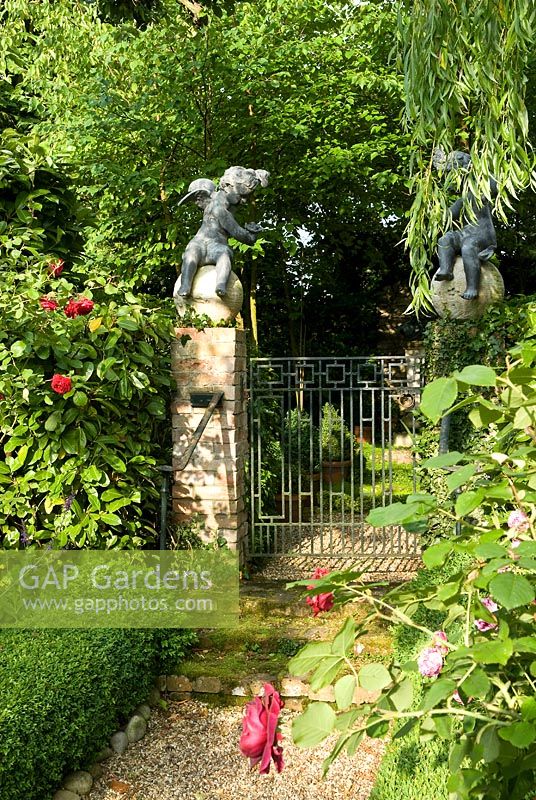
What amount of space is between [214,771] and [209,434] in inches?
93.4

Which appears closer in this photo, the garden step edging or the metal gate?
the garden step edging

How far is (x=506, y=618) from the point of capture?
4.55 ft

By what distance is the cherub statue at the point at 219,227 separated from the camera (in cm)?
531

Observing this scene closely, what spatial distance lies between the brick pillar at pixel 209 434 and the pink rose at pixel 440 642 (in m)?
3.77

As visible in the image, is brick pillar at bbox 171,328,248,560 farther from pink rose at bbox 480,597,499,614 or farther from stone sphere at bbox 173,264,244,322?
pink rose at bbox 480,597,499,614

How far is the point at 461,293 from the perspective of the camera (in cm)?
569

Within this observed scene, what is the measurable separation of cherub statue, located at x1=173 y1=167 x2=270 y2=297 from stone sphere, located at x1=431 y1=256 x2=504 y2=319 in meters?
1.48

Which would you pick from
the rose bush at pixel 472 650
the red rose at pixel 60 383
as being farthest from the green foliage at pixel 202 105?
the rose bush at pixel 472 650

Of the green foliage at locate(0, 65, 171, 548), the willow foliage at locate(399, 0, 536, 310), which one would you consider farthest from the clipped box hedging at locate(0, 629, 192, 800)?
the willow foliage at locate(399, 0, 536, 310)

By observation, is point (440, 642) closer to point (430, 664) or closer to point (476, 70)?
point (430, 664)

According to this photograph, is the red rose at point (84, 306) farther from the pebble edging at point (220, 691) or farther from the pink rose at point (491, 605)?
the pink rose at point (491, 605)

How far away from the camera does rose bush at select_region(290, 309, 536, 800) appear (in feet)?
3.95

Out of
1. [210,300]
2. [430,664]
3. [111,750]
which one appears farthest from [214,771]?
[210,300]

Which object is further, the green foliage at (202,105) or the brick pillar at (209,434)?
the green foliage at (202,105)
